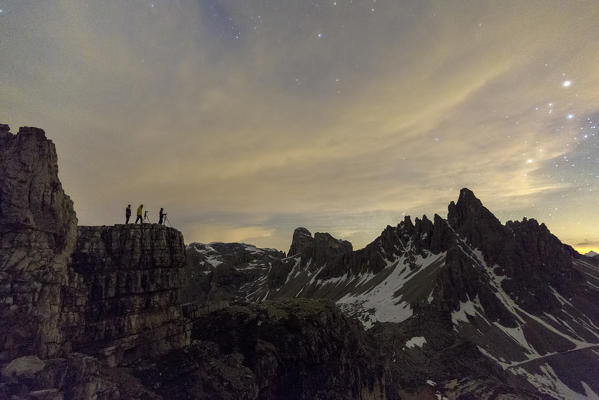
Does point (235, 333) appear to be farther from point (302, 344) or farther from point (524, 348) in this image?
point (524, 348)

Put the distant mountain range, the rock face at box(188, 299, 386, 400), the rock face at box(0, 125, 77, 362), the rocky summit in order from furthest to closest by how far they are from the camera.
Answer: the distant mountain range → the rock face at box(188, 299, 386, 400) → the rocky summit → the rock face at box(0, 125, 77, 362)

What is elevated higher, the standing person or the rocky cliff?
the standing person

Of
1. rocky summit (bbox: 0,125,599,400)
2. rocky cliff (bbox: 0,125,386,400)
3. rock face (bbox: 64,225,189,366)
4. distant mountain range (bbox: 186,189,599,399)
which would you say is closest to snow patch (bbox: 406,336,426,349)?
rocky summit (bbox: 0,125,599,400)

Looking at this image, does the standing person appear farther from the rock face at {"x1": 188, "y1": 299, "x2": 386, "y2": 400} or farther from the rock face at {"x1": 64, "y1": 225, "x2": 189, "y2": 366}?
the rock face at {"x1": 188, "y1": 299, "x2": 386, "y2": 400}

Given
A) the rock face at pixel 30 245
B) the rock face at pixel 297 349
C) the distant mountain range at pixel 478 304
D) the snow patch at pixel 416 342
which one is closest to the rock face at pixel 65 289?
the rock face at pixel 30 245

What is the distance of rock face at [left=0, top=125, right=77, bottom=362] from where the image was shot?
78.7 feet

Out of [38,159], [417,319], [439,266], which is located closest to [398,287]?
[439,266]

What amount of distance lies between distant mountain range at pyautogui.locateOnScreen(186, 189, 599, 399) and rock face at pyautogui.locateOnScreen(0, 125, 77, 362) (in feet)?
185

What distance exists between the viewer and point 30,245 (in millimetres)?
26094

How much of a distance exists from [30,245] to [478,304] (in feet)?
477

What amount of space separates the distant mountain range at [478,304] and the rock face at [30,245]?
5653 centimetres

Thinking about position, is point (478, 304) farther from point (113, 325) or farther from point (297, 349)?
point (113, 325)

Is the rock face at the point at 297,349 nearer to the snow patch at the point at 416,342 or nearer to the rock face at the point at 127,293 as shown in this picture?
the rock face at the point at 127,293

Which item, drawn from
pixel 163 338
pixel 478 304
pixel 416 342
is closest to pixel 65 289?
pixel 163 338
